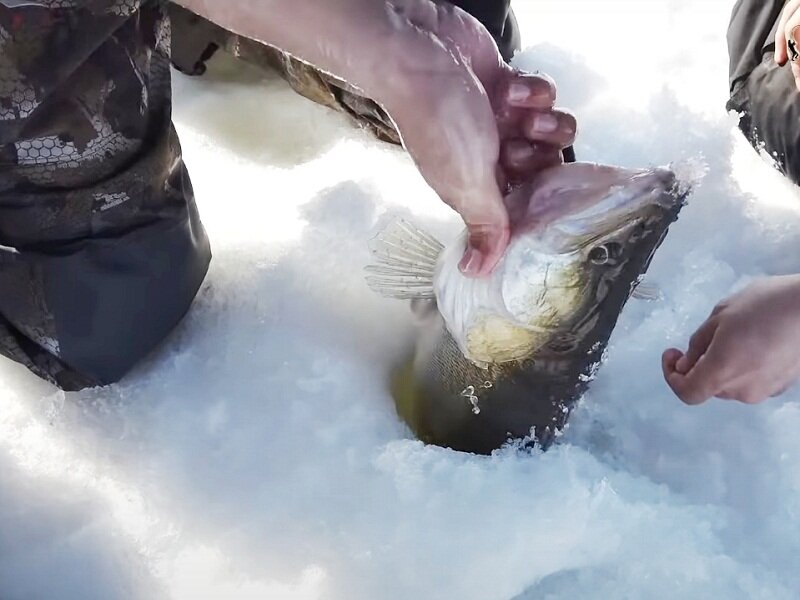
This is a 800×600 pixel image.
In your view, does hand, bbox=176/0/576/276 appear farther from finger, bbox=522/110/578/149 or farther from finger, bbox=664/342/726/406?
finger, bbox=664/342/726/406

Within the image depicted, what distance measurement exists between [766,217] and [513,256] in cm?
69

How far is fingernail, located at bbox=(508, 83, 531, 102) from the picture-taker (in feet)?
2.04

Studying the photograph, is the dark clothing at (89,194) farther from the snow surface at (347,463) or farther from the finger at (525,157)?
the finger at (525,157)

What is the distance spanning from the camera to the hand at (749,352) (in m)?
0.85

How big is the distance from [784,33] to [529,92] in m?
0.68

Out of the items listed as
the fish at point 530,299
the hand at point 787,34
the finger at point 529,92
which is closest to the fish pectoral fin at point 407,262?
the fish at point 530,299

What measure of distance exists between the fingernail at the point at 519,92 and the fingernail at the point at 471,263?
0.41 ft

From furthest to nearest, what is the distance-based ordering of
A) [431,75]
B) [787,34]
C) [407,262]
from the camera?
[787,34] < [407,262] < [431,75]

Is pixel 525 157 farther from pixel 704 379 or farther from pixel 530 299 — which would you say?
pixel 704 379

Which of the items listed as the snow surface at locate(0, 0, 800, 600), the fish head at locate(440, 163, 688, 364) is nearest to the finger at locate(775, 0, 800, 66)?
the snow surface at locate(0, 0, 800, 600)

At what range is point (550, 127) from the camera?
63 centimetres

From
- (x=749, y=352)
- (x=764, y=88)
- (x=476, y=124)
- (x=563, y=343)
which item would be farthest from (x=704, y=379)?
(x=764, y=88)

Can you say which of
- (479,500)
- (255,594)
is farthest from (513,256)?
(255,594)

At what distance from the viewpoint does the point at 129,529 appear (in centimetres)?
87
